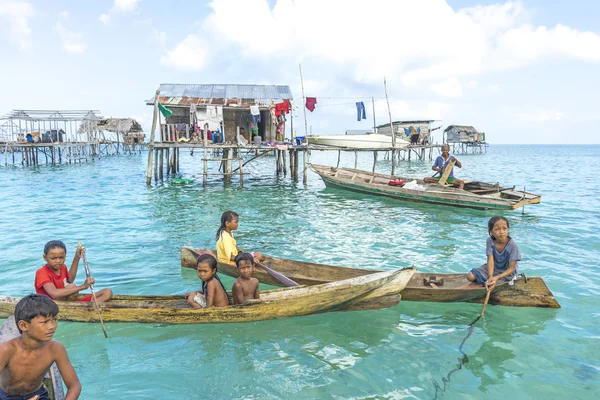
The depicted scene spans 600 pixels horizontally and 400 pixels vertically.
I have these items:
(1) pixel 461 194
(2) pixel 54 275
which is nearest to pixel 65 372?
(2) pixel 54 275

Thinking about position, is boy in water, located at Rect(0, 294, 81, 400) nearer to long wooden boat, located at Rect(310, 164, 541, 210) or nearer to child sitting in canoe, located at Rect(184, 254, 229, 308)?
child sitting in canoe, located at Rect(184, 254, 229, 308)

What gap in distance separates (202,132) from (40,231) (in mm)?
11332

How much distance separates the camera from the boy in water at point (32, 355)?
9.44 feet

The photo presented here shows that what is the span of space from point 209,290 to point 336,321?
187cm

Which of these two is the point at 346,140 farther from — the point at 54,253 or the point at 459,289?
the point at 54,253

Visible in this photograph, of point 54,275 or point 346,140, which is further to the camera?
point 346,140

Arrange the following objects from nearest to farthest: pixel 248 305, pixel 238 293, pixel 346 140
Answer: pixel 248 305, pixel 238 293, pixel 346 140

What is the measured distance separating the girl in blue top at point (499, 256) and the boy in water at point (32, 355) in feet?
17.4

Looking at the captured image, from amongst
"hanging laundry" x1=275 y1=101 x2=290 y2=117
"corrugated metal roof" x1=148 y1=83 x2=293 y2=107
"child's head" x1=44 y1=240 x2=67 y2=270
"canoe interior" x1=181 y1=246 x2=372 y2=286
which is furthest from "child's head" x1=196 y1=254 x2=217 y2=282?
"corrugated metal roof" x1=148 y1=83 x2=293 y2=107

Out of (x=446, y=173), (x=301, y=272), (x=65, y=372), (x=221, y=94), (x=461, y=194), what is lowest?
(x=301, y=272)

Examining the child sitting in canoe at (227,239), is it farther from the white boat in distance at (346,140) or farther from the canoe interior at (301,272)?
the white boat in distance at (346,140)

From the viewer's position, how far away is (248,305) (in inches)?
228

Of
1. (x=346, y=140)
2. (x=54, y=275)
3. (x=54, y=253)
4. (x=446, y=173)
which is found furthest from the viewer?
(x=346, y=140)

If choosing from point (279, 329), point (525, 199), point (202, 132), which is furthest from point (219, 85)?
point (279, 329)
